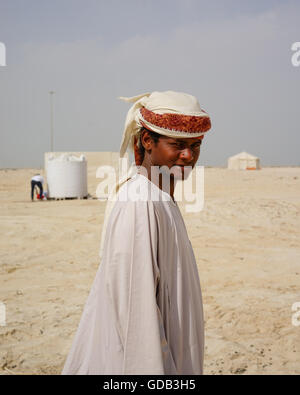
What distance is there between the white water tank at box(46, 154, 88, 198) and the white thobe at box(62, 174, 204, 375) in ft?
49.3

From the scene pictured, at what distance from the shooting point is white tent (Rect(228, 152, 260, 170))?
1736 inches

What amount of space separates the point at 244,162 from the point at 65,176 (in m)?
31.1

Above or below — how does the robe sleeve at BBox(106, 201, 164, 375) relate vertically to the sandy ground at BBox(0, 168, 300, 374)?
above

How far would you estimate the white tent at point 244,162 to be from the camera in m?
44.1

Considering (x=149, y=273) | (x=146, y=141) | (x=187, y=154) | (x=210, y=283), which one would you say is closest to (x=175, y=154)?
(x=187, y=154)

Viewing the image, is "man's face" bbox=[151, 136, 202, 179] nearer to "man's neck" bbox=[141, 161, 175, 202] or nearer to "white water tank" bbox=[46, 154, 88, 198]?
"man's neck" bbox=[141, 161, 175, 202]

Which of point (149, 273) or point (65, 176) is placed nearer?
point (149, 273)

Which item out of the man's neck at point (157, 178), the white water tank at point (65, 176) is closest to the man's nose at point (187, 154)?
the man's neck at point (157, 178)

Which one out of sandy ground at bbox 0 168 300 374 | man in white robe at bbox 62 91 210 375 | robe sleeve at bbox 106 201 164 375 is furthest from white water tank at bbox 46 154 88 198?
robe sleeve at bbox 106 201 164 375

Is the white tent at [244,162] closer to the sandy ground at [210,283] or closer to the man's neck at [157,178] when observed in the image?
the sandy ground at [210,283]

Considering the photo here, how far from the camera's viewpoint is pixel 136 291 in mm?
1543

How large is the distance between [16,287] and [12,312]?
1.00 meters

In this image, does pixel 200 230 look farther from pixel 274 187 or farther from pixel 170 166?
pixel 274 187

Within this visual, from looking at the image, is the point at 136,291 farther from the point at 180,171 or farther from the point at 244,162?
the point at 244,162
